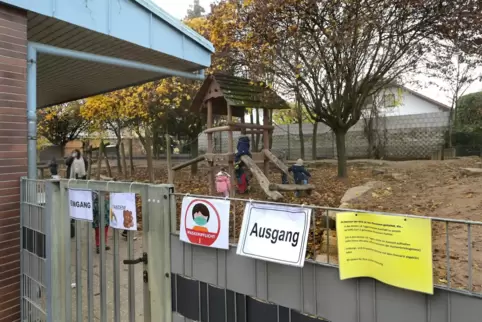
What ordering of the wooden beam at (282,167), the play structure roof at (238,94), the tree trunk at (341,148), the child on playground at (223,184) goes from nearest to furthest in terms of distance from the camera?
the child on playground at (223,184) < the wooden beam at (282,167) < the play structure roof at (238,94) < the tree trunk at (341,148)

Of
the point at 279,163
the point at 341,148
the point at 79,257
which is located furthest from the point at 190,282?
the point at 341,148

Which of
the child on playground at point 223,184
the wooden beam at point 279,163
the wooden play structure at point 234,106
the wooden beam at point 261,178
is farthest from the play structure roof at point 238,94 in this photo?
the child on playground at point 223,184

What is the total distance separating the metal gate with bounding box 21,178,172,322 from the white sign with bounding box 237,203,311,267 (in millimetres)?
635

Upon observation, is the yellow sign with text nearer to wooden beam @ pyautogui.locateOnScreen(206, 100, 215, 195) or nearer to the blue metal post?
the blue metal post

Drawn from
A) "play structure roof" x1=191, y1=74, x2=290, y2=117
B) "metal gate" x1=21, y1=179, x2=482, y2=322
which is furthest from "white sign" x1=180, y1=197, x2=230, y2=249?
"play structure roof" x1=191, y1=74, x2=290, y2=117

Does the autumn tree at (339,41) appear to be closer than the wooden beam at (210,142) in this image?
Yes

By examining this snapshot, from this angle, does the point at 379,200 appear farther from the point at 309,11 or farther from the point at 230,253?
the point at 230,253

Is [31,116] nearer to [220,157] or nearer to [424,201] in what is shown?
[220,157]

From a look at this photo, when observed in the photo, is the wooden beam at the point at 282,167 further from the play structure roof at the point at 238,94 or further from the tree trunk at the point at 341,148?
the tree trunk at the point at 341,148

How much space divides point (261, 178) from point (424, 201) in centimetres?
342

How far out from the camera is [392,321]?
1540 millimetres

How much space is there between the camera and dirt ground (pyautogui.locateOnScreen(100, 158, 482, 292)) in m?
3.33

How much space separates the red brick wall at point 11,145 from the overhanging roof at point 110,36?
0.46 ft

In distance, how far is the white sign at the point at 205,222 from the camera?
6.82 ft
